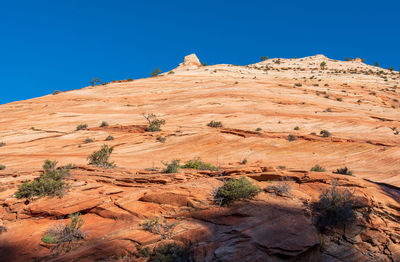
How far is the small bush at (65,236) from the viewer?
478 cm

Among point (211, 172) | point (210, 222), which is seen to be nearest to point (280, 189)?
point (210, 222)

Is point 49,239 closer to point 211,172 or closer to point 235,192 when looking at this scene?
point 235,192

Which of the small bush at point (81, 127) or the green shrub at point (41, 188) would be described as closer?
the green shrub at point (41, 188)

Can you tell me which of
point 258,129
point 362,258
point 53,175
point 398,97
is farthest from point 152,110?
point 398,97

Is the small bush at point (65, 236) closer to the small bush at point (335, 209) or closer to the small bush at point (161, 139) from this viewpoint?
the small bush at point (335, 209)

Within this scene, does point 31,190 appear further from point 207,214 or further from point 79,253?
point 207,214

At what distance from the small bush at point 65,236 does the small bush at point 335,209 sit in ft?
16.9

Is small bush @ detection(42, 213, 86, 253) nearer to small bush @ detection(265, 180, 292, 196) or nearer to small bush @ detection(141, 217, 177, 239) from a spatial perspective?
small bush @ detection(141, 217, 177, 239)

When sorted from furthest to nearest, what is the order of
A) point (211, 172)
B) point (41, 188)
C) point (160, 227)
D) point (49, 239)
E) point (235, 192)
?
point (211, 172), point (41, 188), point (235, 192), point (160, 227), point (49, 239)

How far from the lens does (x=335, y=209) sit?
4.89 m

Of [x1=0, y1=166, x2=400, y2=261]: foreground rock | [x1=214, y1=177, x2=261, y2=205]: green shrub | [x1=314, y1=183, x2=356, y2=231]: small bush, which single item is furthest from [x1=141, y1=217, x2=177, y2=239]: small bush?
[x1=314, y1=183, x2=356, y2=231]: small bush

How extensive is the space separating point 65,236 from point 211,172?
4.35 metres

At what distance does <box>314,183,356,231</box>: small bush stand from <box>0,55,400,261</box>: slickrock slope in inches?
8.5

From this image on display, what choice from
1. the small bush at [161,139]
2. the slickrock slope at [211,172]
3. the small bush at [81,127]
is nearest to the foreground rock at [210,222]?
the slickrock slope at [211,172]
